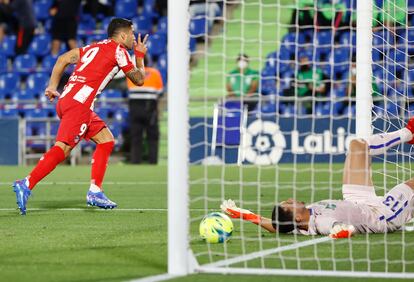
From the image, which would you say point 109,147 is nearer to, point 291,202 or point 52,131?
point 291,202

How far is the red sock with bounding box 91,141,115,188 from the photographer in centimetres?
977

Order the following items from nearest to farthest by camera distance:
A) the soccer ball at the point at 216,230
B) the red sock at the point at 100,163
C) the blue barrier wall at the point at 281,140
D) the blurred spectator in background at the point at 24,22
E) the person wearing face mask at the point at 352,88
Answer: the soccer ball at the point at 216,230, the person wearing face mask at the point at 352,88, the red sock at the point at 100,163, the blue barrier wall at the point at 281,140, the blurred spectator in background at the point at 24,22

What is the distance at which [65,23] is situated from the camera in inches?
885

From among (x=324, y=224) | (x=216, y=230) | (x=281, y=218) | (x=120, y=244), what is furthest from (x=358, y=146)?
(x=120, y=244)

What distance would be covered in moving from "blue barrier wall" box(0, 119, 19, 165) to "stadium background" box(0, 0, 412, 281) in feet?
1.84

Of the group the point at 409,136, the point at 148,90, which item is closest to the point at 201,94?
the point at 148,90

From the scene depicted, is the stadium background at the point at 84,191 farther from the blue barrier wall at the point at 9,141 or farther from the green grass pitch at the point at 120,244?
the blue barrier wall at the point at 9,141

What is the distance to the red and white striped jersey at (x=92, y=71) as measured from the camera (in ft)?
31.2

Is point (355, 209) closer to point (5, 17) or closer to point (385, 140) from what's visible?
point (385, 140)

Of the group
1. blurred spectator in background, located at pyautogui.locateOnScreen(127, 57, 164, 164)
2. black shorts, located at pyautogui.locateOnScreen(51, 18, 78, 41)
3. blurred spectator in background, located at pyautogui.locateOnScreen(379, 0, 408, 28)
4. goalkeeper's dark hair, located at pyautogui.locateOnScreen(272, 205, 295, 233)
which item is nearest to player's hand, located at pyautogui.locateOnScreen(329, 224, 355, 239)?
goalkeeper's dark hair, located at pyautogui.locateOnScreen(272, 205, 295, 233)

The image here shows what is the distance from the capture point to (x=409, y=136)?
7.41 meters

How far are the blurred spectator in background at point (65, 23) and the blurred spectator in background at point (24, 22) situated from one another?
572 millimetres

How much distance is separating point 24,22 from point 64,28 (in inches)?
43.4

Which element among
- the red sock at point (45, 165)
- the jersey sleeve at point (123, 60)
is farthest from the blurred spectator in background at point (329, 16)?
the red sock at point (45, 165)
